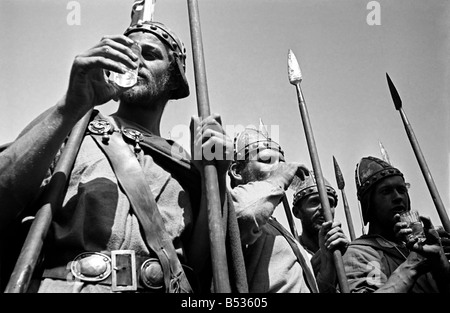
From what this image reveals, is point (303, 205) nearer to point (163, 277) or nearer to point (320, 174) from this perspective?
point (320, 174)

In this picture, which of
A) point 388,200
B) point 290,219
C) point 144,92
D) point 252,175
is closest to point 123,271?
point 144,92

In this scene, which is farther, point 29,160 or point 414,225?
point 414,225

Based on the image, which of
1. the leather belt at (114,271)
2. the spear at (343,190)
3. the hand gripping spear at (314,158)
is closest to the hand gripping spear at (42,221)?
the leather belt at (114,271)

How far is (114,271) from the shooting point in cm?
361

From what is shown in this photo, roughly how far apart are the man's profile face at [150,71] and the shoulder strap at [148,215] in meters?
0.57

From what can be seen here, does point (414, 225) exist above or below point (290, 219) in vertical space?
below

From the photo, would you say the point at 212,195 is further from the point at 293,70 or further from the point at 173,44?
the point at 293,70

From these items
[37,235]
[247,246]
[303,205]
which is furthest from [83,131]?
[303,205]

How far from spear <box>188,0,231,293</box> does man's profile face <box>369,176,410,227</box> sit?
2620 mm

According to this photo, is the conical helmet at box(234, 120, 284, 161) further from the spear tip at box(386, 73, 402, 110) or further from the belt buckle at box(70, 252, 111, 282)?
the belt buckle at box(70, 252, 111, 282)

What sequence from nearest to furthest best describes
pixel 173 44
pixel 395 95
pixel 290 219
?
pixel 173 44 → pixel 290 219 → pixel 395 95

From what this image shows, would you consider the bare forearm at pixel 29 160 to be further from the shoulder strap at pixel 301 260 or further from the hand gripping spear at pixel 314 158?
the hand gripping spear at pixel 314 158

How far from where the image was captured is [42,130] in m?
3.71

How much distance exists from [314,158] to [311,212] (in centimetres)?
173
